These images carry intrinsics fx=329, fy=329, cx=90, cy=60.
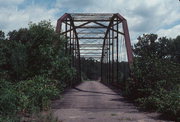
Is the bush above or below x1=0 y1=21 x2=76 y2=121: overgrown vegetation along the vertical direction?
below

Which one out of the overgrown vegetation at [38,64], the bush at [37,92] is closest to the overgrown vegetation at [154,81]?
the overgrown vegetation at [38,64]

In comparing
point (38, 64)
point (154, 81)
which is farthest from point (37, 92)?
point (154, 81)

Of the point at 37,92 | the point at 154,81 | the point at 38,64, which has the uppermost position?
the point at 38,64

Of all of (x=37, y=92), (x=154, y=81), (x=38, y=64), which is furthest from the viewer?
(x=38, y=64)

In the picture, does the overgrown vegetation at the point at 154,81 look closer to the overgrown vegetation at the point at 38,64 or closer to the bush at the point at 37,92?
the overgrown vegetation at the point at 38,64

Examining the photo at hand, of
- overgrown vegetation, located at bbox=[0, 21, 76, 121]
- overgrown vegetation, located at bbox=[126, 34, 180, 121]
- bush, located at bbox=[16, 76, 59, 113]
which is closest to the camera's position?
bush, located at bbox=[16, 76, 59, 113]

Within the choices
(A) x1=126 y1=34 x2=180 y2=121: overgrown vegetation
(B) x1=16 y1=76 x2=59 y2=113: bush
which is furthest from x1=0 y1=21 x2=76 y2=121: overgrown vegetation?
(A) x1=126 y1=34 x2=180 y2=121: overgrown vegetation

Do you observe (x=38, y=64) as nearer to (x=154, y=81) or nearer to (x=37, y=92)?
(x=37, y=92)

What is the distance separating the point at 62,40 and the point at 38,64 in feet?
5.86

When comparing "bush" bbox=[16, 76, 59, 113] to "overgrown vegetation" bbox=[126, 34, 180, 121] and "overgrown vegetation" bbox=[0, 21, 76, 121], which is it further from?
"overgrown vegetation" bbox=[126, 34, 180, 121]

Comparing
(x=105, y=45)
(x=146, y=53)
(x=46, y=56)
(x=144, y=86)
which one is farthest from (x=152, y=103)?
(x=105, y=45)

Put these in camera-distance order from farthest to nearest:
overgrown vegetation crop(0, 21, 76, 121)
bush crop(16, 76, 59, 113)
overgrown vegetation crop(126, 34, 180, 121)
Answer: overgrown vegetation crop(126, 34, 180, 121) < overgrown vegetation crop(0, 21, 76, 121) < bush crop(16, 76, 59, 113)

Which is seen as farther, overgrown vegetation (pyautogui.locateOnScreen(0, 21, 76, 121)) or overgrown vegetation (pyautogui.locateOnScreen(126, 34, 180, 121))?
overgrown vegetation (pyautogui.locateOnScreen(126, 34, 180, 121))

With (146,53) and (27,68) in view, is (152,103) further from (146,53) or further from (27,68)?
(27,68)
